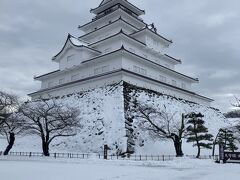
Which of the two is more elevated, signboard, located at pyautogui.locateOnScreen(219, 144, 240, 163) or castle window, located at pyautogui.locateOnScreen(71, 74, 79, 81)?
castle window, located at pyautogui.locateOnScreen(71, 74, 79, 81)

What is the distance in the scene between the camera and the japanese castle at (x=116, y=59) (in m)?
41.4

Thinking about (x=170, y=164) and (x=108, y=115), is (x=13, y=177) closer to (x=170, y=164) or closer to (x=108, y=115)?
(x=170, y=164)

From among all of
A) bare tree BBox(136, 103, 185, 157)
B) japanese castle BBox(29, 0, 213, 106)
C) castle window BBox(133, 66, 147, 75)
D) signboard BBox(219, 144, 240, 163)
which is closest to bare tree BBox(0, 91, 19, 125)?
japanese castle BBox(29, 0, 213, 106)

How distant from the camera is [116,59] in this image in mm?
41469

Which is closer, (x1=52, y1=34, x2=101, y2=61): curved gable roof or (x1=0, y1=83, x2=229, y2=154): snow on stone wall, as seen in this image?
(x1=0, y1=83, x2=229, y2=154): snow on stone wall

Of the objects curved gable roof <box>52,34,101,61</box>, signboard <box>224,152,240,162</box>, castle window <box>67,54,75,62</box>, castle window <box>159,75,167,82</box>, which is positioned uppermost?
curved gable roof <box>52,34,101,61</box>

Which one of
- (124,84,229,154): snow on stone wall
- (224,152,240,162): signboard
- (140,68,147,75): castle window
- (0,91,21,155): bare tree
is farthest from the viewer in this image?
(140,68,147,75): castle window

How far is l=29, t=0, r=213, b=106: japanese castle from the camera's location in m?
41.4

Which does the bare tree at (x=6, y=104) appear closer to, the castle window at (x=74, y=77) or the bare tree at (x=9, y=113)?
the bare tree at (x=9, y=113)

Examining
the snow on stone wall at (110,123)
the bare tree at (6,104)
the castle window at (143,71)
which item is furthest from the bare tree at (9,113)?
the castle window at (143,71)

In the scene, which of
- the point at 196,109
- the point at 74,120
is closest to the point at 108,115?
the point at 74,120

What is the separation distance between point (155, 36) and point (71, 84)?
684 inches

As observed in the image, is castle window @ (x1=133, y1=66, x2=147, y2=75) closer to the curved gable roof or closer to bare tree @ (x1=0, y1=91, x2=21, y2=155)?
the curved gable roof

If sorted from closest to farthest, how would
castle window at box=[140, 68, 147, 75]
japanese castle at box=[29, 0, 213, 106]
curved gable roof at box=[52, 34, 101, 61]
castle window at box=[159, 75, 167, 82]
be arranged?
japanese castle at box=[29, 0, 213, 106], castle window at box=[140, 68, 147, 75], curved gable roof at box=[52, 34, 101, 61], castle window at box=[159, 75, 167, 82]
